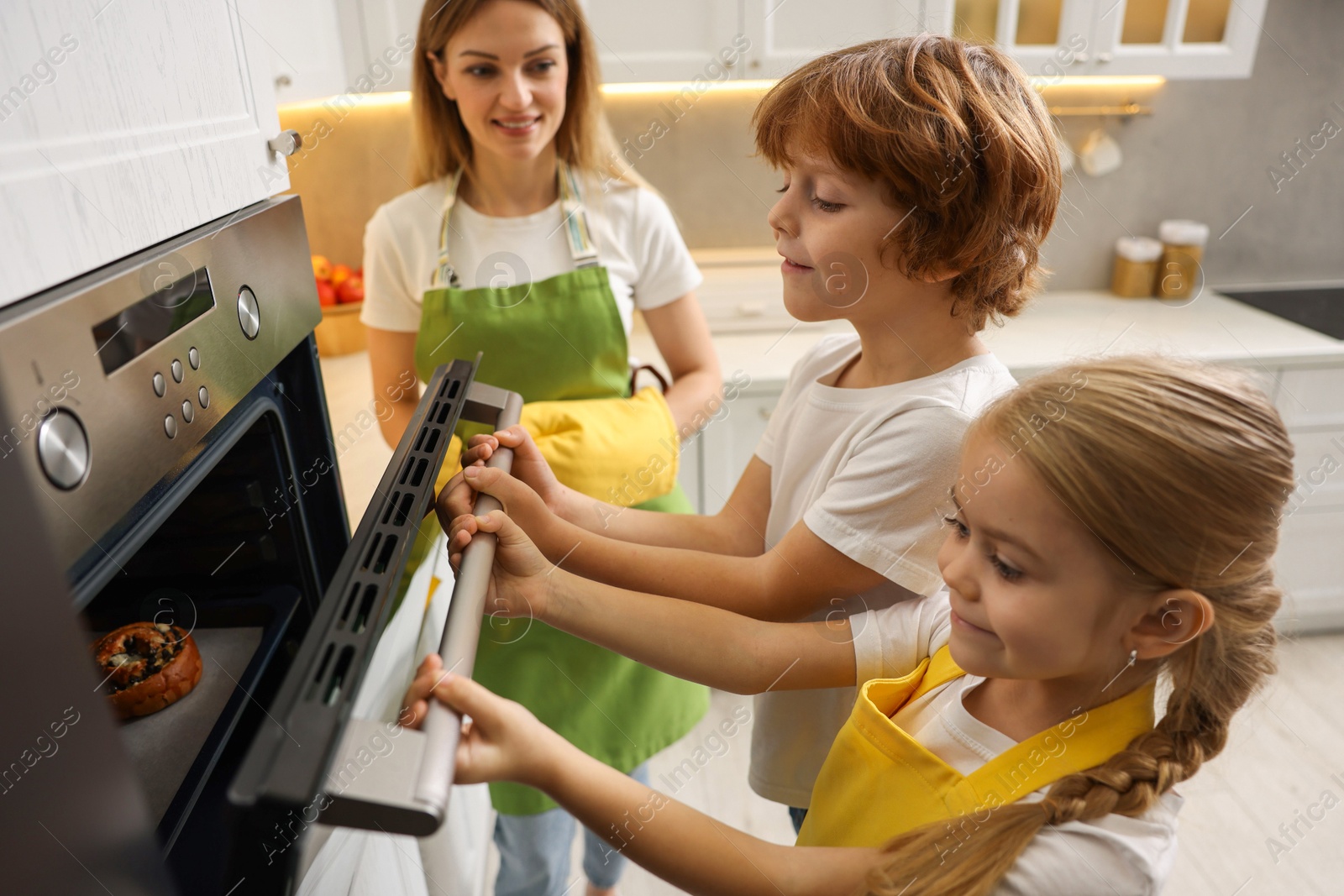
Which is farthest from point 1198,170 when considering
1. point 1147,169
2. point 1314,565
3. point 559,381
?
point 559,381

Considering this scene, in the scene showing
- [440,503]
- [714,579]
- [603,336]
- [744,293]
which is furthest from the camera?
[744,293]

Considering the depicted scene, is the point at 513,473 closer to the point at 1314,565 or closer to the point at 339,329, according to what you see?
the point at 339,329

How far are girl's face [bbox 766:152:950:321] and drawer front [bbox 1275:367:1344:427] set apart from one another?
172cm

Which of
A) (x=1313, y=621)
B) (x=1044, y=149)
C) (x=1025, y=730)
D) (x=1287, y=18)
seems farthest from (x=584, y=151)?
(x=1313, y=621)

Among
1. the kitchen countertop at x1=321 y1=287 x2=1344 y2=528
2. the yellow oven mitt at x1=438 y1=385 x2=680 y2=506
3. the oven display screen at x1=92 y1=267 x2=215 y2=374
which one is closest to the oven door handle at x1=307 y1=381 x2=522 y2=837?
the oven display screen at x1=92 y1=267 x2=215 y2=374

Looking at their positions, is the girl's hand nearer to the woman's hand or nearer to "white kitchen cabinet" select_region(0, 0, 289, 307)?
the woman's hand

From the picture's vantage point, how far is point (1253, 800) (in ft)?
6.11

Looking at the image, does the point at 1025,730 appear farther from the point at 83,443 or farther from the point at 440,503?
the point at 83,443

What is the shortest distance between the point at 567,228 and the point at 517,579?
717mm

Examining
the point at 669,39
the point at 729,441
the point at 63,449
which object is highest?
the point at 669,39

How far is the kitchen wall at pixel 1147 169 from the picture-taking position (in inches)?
89.3

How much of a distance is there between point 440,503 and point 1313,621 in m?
2.51

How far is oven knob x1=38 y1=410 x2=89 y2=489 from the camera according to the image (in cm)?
38

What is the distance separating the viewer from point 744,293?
2.26m
